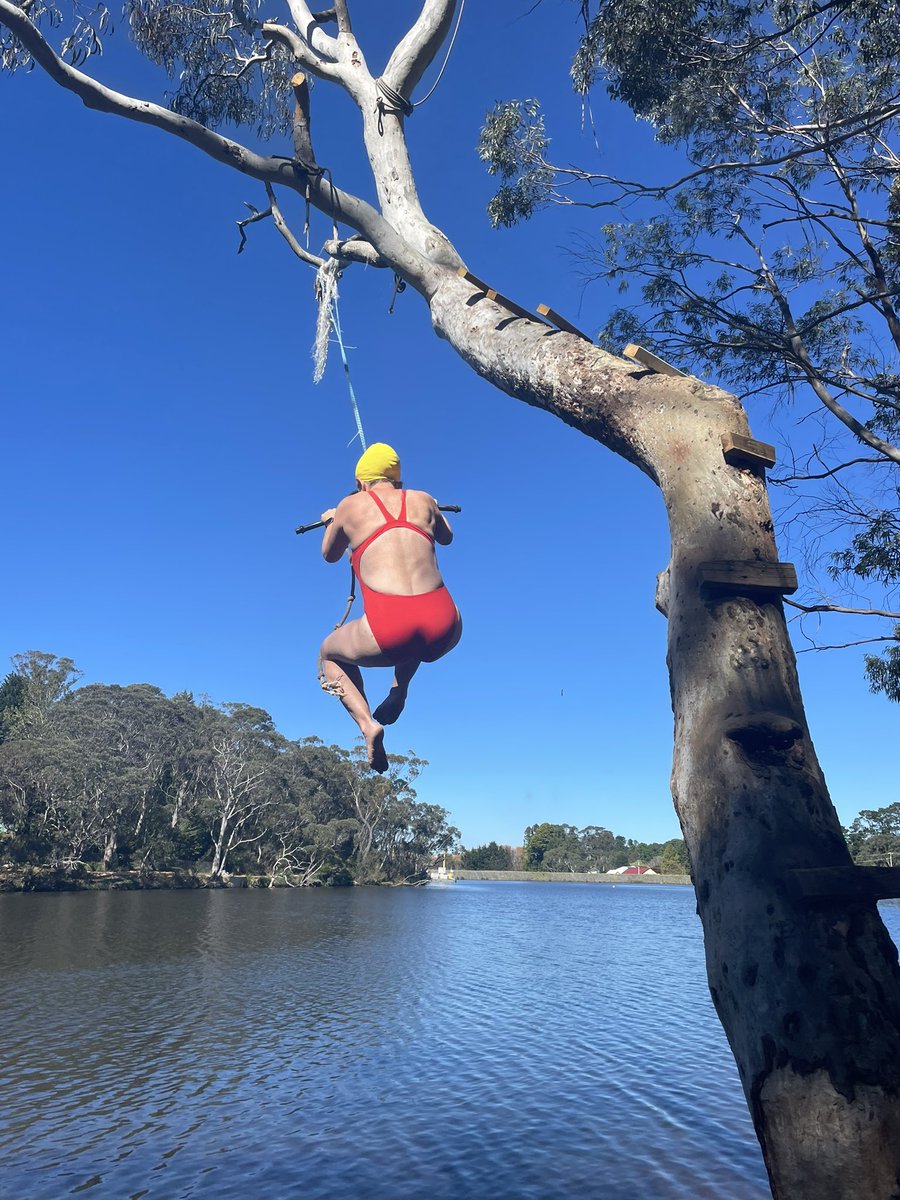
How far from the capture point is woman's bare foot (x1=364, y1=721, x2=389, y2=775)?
2.80 meters

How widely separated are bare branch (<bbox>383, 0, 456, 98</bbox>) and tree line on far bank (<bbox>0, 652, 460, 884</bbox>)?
1138 inches

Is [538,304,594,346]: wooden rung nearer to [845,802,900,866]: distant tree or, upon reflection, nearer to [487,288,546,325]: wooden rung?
[487,288,546,325]: wooden rung

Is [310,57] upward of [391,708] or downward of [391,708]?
upward

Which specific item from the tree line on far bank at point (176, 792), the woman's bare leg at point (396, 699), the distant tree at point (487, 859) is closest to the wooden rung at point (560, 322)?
the woman's bare leg at point (396, 699)

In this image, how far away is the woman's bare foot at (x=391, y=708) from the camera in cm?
295

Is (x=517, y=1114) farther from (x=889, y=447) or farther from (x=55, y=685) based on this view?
(x=55, y=685)

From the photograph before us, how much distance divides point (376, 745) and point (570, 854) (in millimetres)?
97426

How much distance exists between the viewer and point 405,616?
2680 millimetres

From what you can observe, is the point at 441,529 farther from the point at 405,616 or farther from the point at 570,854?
the point at 570,854

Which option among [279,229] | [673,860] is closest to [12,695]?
[279,229]

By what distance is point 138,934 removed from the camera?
75.3 ft

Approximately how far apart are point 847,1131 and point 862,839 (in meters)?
57.1

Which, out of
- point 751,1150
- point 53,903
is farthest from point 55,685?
point 751,1150


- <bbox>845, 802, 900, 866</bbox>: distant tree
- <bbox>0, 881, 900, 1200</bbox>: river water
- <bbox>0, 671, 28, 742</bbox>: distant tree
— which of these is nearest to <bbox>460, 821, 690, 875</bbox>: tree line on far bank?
<bbox>845, 802, 900, 866</bbox>: distant tree
